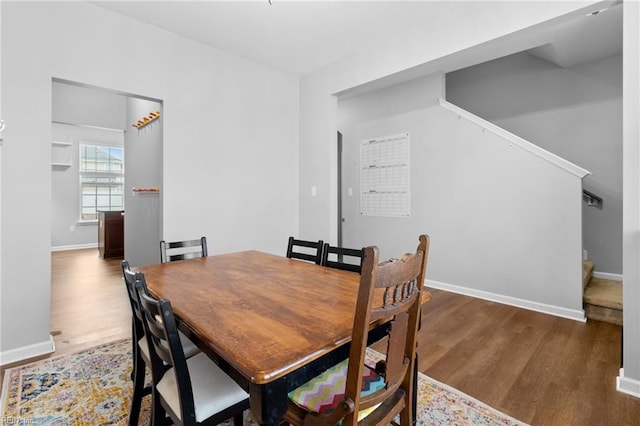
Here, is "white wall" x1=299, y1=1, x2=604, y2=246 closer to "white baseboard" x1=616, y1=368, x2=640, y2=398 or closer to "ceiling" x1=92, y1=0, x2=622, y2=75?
"ceiling" x1=92, y1=0, x2=622, y2=75

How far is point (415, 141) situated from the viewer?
13.1 feet

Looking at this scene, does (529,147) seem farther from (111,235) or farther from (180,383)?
(111,235)

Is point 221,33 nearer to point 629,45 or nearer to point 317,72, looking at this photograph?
point 317,72

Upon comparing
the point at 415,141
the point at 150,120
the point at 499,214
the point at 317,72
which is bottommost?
the point at 499,214

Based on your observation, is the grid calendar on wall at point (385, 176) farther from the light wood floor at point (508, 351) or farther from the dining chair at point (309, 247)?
the dining chair at point (309, 247)

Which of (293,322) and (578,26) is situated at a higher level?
(578,26)

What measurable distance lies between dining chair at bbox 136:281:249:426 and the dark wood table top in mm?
98

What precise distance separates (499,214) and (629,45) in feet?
6.17

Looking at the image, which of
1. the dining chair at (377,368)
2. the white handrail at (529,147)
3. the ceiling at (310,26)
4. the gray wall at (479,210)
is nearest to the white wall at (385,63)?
the ceiling at (310,26)

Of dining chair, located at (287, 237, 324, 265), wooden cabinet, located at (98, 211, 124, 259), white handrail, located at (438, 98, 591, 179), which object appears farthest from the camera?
wooden cabinet, located at (98, 211, 124, 259)

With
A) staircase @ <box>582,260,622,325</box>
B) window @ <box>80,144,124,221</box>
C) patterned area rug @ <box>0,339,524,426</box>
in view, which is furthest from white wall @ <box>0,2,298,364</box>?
window @ <box>80,144,124,221</box>

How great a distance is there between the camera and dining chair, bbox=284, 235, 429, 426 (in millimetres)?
836

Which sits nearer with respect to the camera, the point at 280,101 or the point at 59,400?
the point at 59,400

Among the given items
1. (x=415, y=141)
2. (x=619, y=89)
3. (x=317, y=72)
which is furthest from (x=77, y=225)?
(x=619, y=89)
